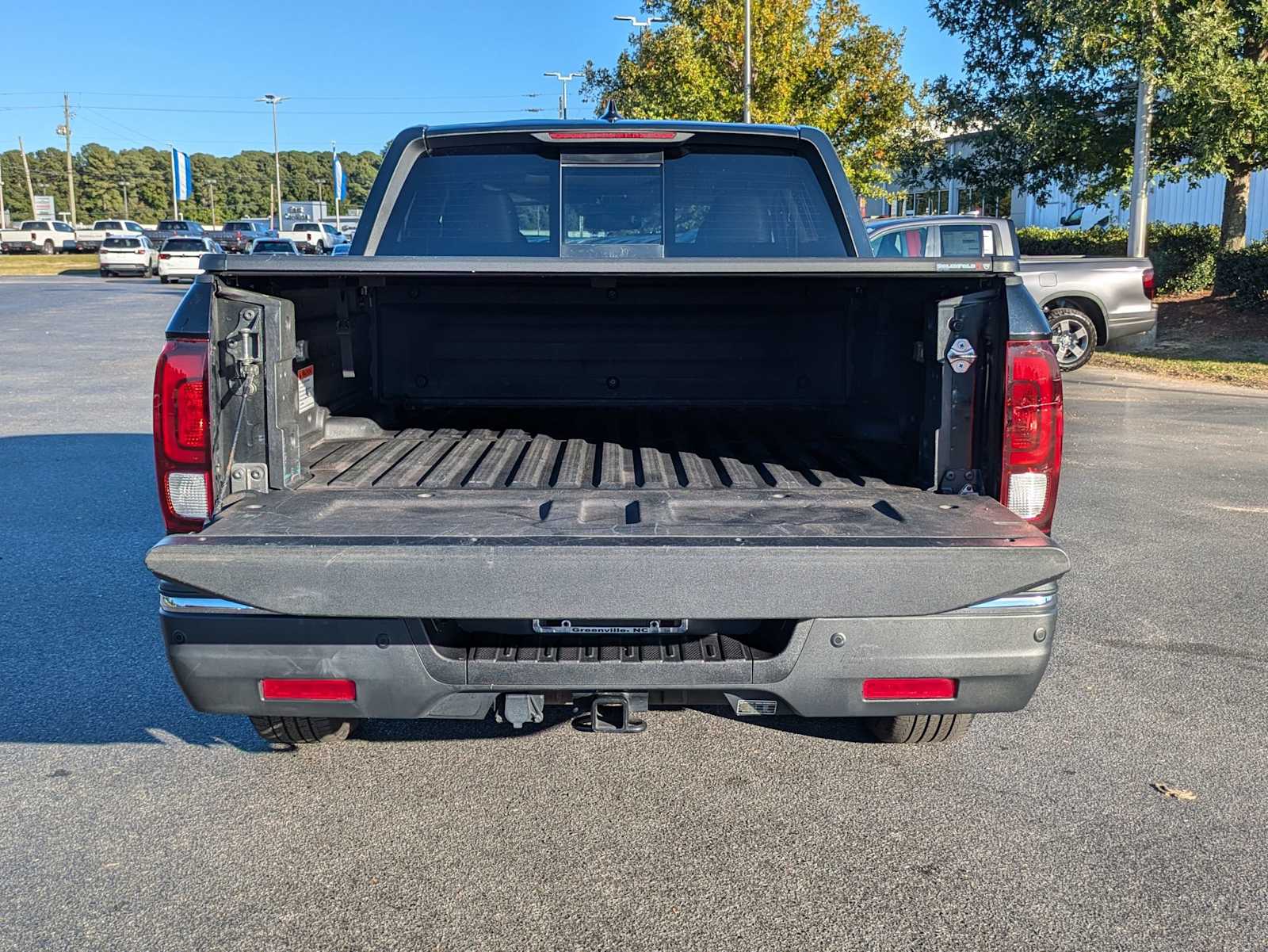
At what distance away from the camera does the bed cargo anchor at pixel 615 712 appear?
2.93 m

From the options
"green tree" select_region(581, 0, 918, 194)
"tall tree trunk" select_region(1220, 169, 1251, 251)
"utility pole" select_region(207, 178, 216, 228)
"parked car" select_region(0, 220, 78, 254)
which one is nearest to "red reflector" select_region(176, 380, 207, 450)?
"tall tree trunk" select_region(1220, 169, 1251, 251)

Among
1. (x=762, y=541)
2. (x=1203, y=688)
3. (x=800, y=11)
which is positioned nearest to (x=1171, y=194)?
(x=800, y=11)

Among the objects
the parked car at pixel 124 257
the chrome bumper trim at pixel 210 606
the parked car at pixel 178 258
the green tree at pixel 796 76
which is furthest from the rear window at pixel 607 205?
the parked car at pixel 124 257

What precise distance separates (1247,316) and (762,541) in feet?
61.3

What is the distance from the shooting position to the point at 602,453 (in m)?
4.07

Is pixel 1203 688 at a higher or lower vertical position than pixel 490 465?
lower

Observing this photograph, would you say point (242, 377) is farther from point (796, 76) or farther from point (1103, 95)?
point (796, 76)

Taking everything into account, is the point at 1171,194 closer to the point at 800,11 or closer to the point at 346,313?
the point at 800,11

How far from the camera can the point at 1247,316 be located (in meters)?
18.6

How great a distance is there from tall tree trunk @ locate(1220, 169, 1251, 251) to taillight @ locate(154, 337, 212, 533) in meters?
20.1

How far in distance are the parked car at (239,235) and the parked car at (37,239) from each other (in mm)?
10047

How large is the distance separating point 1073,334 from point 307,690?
13.5m

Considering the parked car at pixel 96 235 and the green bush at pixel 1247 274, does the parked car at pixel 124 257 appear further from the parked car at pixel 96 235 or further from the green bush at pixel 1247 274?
the green bush at pixel 1247 274

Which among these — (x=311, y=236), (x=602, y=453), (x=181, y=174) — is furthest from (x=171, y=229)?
(x=602, y=453)
